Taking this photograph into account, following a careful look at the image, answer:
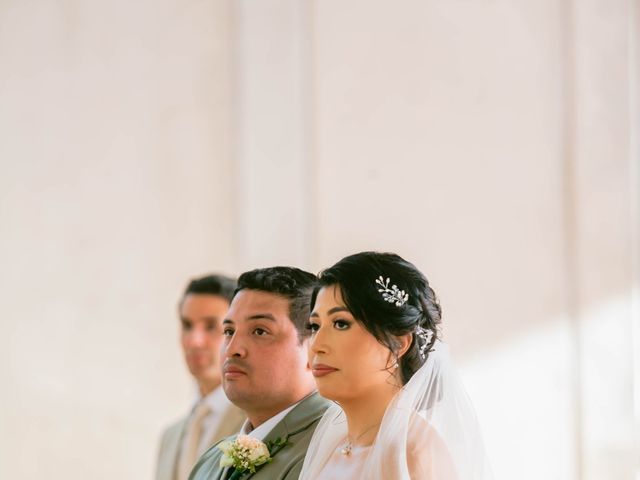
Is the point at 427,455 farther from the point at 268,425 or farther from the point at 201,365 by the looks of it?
the point at 201,365

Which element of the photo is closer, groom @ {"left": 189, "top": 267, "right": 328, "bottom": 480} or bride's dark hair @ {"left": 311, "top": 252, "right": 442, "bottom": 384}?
bride's dark hair @ {"left": 311, "top": 252, "right": 442, "bottom": 384}

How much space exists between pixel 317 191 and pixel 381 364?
168 inches

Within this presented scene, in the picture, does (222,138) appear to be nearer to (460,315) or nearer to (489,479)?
(460,315)

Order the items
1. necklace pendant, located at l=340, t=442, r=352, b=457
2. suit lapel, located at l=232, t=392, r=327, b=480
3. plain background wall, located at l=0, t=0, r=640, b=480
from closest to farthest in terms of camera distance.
Answer: necklace pendant, located at l=340, t=442, r=352, b=457, suit lapel, located at l=232, t=392, r=327, b=480, plain background wall, located at l=0, t=0, r=640, b=480

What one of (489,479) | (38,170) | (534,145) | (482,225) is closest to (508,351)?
(482,225)

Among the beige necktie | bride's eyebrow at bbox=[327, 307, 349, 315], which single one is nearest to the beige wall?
the beige necktie

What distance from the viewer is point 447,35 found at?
7.50 metres

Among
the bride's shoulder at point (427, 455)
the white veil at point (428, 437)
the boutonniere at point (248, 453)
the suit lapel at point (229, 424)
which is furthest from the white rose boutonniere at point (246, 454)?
the suit lapel at point (229, 424)

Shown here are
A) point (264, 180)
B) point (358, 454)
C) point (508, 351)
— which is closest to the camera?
point (358, 454)

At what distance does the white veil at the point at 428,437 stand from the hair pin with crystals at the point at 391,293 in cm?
19

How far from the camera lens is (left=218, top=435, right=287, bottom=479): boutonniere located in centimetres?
379

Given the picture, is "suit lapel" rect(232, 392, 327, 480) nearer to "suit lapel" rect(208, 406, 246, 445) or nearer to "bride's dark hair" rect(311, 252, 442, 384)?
"bride's dark hair" rect(311, 252, 442, 384)

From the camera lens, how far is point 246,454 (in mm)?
3809

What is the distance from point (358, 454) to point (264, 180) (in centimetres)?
456
